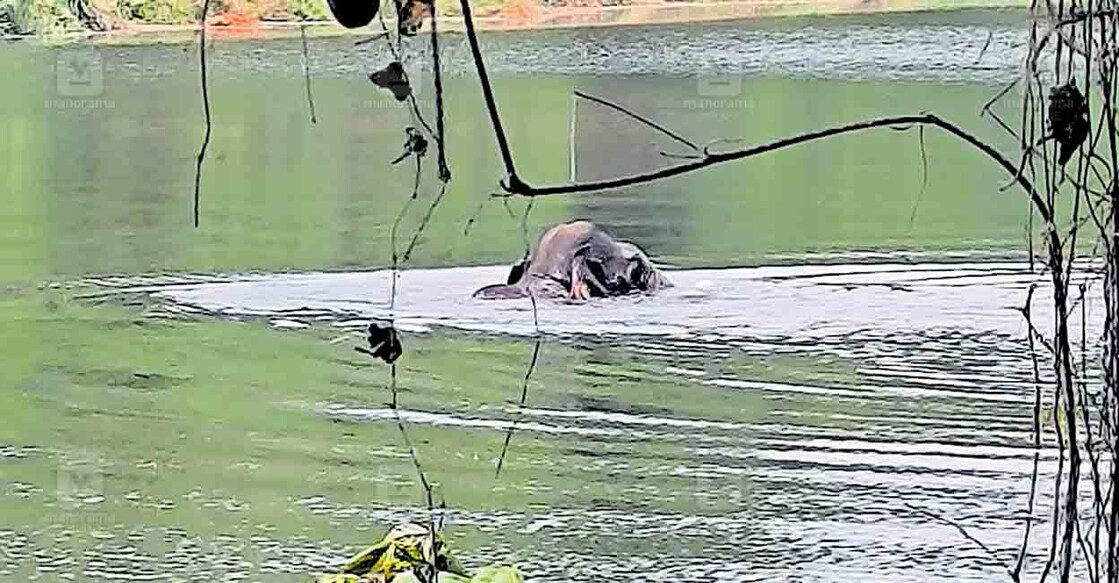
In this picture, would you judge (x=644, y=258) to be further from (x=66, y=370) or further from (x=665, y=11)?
(x=665, y=11)

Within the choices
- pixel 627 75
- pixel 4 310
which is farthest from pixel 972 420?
pixel 627 75

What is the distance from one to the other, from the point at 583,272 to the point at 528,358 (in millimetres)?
618

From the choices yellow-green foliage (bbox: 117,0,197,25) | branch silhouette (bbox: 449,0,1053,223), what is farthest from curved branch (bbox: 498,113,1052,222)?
yellow-green foliage (bbox: 117,0,197,25)

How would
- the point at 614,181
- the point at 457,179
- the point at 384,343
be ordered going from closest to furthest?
the point at 614,181 < the point at 384,343 < the point at 457,179

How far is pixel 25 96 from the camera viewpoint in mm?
7637

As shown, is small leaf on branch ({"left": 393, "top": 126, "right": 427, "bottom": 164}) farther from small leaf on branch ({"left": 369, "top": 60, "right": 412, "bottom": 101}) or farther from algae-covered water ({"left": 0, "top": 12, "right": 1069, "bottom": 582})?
algae-covered water ({"left": 0, "top": 12, "right": 1069, "bottom": 582})

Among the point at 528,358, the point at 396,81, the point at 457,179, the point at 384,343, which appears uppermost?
the point at 396,81

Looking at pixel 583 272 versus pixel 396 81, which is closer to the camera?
pixel 396 81

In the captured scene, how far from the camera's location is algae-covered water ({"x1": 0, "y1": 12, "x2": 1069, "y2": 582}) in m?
2.65

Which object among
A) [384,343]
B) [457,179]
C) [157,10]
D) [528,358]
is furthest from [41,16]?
[457,179]

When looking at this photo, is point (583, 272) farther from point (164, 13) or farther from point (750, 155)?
point (750, 155)

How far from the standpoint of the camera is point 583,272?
4.30m

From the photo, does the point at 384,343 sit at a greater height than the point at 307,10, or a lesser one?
lesser

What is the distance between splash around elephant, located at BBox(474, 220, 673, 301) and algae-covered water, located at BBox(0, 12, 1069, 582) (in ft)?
0.24
